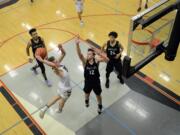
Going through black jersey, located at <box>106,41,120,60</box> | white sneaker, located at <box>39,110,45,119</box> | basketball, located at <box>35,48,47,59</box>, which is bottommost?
white sneaker, located at <box>39,110,45,119</box>

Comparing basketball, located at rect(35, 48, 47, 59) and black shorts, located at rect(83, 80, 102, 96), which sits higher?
basketball, located at rect(35, 48, 47, 59)

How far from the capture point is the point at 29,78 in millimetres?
8031

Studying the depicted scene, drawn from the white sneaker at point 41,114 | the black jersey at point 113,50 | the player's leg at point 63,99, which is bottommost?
the white sneaker at point 41,114

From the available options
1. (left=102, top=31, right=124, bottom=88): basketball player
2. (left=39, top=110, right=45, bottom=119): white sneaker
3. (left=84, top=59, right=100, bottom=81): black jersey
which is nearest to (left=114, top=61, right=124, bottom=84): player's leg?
(left=102, top=31, right=124, bottom=88): basketball player

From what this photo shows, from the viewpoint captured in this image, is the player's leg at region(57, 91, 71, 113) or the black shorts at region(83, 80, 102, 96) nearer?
the black shorts at region(83, 80, 102, 96)

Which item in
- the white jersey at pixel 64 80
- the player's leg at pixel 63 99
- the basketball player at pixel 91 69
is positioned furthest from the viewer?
the player's leg at pixel 63 99

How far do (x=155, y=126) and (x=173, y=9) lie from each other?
3.40m

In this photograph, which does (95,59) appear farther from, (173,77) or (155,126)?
(173,77)

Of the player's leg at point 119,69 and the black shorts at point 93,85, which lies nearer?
the black shorts at point 93,85

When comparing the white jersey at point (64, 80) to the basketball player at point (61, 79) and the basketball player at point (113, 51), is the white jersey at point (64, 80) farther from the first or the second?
the basketball player at point (113, 51)

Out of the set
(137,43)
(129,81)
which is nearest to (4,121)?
(129,81)

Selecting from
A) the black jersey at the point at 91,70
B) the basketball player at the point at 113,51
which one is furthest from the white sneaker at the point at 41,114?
the basketball player at the point at 113,51

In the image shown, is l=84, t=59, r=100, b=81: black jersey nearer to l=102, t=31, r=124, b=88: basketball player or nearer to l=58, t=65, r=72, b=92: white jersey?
l=58, t=65, r=72, b=92: white jersey

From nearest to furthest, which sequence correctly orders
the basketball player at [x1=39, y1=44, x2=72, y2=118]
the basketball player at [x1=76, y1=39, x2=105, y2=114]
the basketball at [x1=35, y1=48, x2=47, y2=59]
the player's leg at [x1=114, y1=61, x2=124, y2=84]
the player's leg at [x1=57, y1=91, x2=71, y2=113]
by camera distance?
the basketball player at [x1=76, y1=39, x2=105, y2=114], the basketball player at [x1=39, y1=44, x2=72, y2=118], the player's leg at [x1=57, y1=91, x2=71, y2=113], the basketball at [x1=35, y1=48, x2=47, y2=59], the player's leg at [x1=114, y1=61, x2=124, y2=84]
